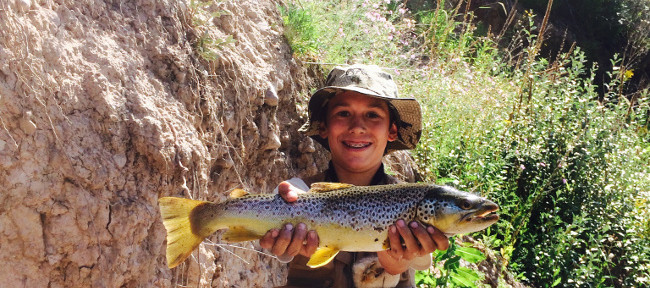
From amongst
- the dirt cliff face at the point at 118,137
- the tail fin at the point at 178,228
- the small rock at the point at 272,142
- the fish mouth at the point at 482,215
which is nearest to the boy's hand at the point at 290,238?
the tail fin at the point at 178,228

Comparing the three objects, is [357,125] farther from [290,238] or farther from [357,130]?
[290,238]

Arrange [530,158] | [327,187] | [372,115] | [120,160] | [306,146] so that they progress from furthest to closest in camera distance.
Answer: [530,158], [306,146], [372,115], [120,160], [327,187]

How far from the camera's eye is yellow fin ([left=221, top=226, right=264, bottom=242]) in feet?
8.09

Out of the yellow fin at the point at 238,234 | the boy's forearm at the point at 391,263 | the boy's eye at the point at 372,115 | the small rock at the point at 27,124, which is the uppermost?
the boy's eye at the point at 372,115

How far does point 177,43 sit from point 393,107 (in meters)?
1.38

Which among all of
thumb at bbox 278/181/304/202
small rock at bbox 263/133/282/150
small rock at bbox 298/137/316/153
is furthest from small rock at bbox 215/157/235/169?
thumb at bbox 278/181/304/202

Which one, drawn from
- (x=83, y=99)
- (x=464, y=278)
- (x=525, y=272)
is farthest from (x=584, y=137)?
(x=83, y=99)

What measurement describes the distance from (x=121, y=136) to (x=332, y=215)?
1289 mm

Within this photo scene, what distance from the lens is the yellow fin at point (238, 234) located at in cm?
247

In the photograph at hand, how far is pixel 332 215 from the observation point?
2512 millimetres

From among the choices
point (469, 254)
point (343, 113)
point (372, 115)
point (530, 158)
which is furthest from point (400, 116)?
point (530, 158)

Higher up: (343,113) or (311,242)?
(343,113)

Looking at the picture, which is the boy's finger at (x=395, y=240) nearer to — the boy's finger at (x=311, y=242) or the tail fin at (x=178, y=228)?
the boy's finger at (x=311, y=242)

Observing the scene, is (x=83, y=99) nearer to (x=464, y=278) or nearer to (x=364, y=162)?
(x=364, y=162)
